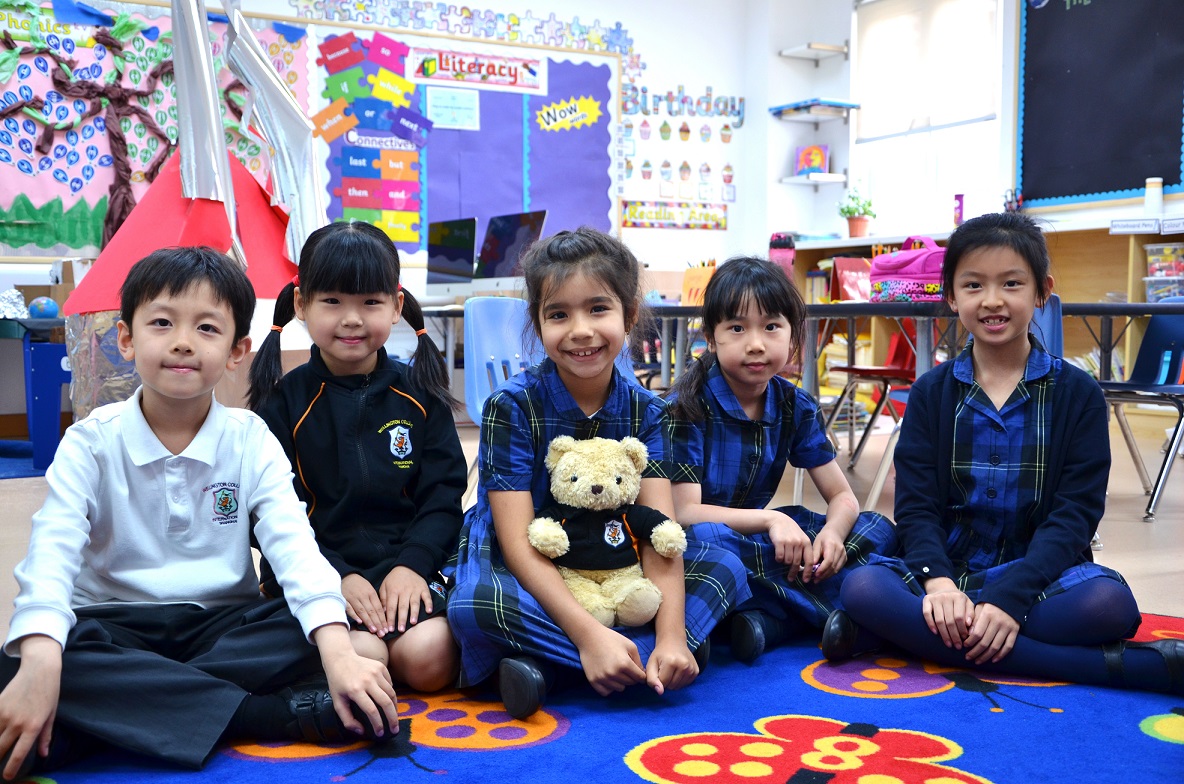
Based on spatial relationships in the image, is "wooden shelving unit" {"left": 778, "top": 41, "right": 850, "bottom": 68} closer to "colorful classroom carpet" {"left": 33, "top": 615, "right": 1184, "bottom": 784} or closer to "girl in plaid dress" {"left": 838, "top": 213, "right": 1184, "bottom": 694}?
"girl in plaid dress" {"left": 838, "top": 213, "right": 1184, "bottom": 694}

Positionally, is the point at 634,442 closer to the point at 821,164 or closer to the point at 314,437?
the point at 314,437

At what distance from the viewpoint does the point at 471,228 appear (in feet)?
14.0

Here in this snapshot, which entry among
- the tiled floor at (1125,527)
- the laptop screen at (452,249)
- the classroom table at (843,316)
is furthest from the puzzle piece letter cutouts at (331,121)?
the classroom table at (843,316)

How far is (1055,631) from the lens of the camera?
135cm

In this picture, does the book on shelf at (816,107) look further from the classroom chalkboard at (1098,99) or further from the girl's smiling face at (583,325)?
A: the girl's smiling face at (583,325)

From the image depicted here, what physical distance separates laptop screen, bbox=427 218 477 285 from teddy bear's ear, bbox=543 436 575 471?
2.99 meters

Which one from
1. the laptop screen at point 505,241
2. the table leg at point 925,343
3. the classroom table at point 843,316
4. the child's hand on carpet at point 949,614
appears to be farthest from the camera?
the laptop screen at point 505,241

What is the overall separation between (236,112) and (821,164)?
3355 mm

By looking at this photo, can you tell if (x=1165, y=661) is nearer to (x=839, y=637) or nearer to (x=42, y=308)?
(x=839, y=637)

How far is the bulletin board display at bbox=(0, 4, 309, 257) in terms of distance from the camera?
4480mm

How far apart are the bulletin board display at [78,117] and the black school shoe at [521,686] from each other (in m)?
3.79

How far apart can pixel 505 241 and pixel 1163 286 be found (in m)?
2.77

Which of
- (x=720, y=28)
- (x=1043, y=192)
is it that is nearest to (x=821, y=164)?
(x=720, y=28)

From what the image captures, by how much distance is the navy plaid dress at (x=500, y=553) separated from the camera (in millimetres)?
1279
